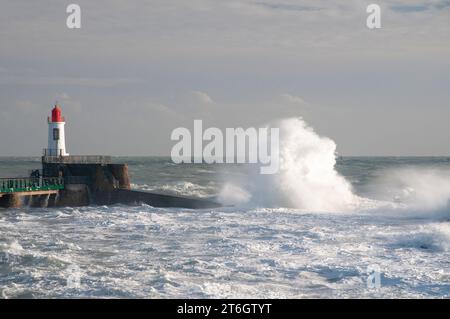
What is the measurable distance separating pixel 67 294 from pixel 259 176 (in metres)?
20.5

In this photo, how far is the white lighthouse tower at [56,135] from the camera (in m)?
30.2

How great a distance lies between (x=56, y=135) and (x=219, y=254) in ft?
58.8

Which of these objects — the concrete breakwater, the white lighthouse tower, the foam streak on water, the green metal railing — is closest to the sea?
the foam streak on water

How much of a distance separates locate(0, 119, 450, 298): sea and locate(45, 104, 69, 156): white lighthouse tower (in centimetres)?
495

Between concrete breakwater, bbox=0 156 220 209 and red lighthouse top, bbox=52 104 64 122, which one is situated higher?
red lighthouse top, bbox=52 104 64 122

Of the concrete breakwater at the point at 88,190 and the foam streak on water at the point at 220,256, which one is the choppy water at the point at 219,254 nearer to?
the foam streak on water at the point at 220,256

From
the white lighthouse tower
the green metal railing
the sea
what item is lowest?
the sea

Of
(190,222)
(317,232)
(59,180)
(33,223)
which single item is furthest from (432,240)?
(59,180)

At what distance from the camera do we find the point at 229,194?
102 feet

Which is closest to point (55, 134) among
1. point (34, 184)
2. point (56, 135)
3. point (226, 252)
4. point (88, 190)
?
point (56, 135)

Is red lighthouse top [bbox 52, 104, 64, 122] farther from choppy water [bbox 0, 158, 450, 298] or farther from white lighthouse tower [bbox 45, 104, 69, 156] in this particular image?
choppy water [bbox 0, 158, 450, 298]

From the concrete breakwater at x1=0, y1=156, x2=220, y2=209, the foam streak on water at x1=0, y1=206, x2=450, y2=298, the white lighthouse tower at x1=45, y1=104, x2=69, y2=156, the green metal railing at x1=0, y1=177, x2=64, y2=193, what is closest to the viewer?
the foam streak on water at x1=0, y1=206, x2=450, y2=298

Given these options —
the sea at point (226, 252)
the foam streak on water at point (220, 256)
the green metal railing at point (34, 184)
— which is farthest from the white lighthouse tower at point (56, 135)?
the foam streak on water at point (220, 256)

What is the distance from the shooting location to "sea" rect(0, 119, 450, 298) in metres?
11.4
